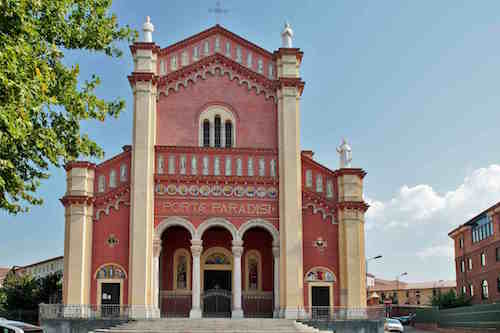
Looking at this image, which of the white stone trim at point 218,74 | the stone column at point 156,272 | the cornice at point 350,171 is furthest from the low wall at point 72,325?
the cornice at point 350,171

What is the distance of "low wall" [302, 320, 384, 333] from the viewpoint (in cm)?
3042

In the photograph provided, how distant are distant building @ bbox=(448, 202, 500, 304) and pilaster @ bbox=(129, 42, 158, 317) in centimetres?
3222

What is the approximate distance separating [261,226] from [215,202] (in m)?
2.71

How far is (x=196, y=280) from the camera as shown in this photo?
3183cm

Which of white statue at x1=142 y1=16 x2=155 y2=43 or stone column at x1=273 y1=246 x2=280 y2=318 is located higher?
white statue at x1=142 y1=16 x2=155 y2=43

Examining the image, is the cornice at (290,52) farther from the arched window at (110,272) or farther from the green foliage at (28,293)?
the green foliage at (28,293)

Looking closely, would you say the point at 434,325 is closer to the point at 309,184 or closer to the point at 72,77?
the point at 309,184

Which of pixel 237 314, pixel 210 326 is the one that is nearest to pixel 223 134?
pixel 237 314

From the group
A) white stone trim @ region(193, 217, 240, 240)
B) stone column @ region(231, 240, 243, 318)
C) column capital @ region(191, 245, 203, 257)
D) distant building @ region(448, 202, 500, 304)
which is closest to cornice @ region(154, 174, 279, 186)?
white stone trim @ region(193, 217, 240, 240)

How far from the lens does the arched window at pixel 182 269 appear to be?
3419 centimetres

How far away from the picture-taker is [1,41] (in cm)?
1398

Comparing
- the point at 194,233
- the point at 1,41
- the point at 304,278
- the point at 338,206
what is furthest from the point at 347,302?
the point at 1,41

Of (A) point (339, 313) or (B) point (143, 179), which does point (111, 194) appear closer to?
(B) point (143, 179)

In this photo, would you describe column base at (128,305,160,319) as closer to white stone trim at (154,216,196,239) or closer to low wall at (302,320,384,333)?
white stone trim at (154,216,196,239)
